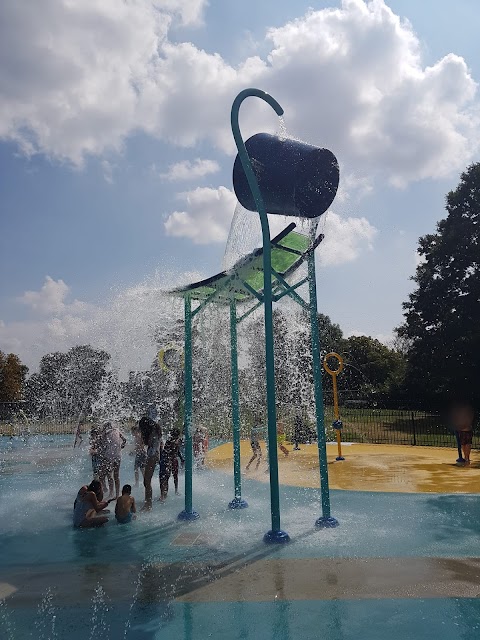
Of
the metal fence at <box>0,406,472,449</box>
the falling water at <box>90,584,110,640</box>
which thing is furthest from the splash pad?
the metal fence at <box>0,406,472,449</box>

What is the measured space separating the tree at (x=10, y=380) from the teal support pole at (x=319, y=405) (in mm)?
48343

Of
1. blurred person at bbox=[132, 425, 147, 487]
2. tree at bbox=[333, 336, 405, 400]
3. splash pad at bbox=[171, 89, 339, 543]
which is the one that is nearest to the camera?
splash pad at bbox=[171, 89, 339, 543]

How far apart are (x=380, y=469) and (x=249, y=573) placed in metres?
7.81

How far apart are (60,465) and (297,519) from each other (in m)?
10.4

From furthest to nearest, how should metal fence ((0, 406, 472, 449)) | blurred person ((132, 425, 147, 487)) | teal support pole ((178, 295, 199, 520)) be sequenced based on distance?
metal fence ((0, 406, 472, 449))
blurred person ((132, 425, 147, 487))
teal support pole ((178, 295, 199, 520))

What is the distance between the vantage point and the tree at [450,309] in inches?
1142

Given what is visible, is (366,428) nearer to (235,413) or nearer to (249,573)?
(235,413)

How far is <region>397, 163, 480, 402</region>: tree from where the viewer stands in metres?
29.0

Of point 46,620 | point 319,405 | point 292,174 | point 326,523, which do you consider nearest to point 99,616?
point 46,620

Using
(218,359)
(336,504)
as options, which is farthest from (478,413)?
(336,504)

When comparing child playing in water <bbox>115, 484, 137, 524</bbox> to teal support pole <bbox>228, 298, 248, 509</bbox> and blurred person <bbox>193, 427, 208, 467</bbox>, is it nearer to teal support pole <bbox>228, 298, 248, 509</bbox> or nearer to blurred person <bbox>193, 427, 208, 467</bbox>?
teal support pole <bbox>228, 298, 248, 509</bbox>

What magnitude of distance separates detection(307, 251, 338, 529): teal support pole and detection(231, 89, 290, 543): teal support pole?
0.89 metres

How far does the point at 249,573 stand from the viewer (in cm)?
557

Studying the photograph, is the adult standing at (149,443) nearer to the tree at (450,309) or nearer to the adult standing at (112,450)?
the adult standing at (112,450)
